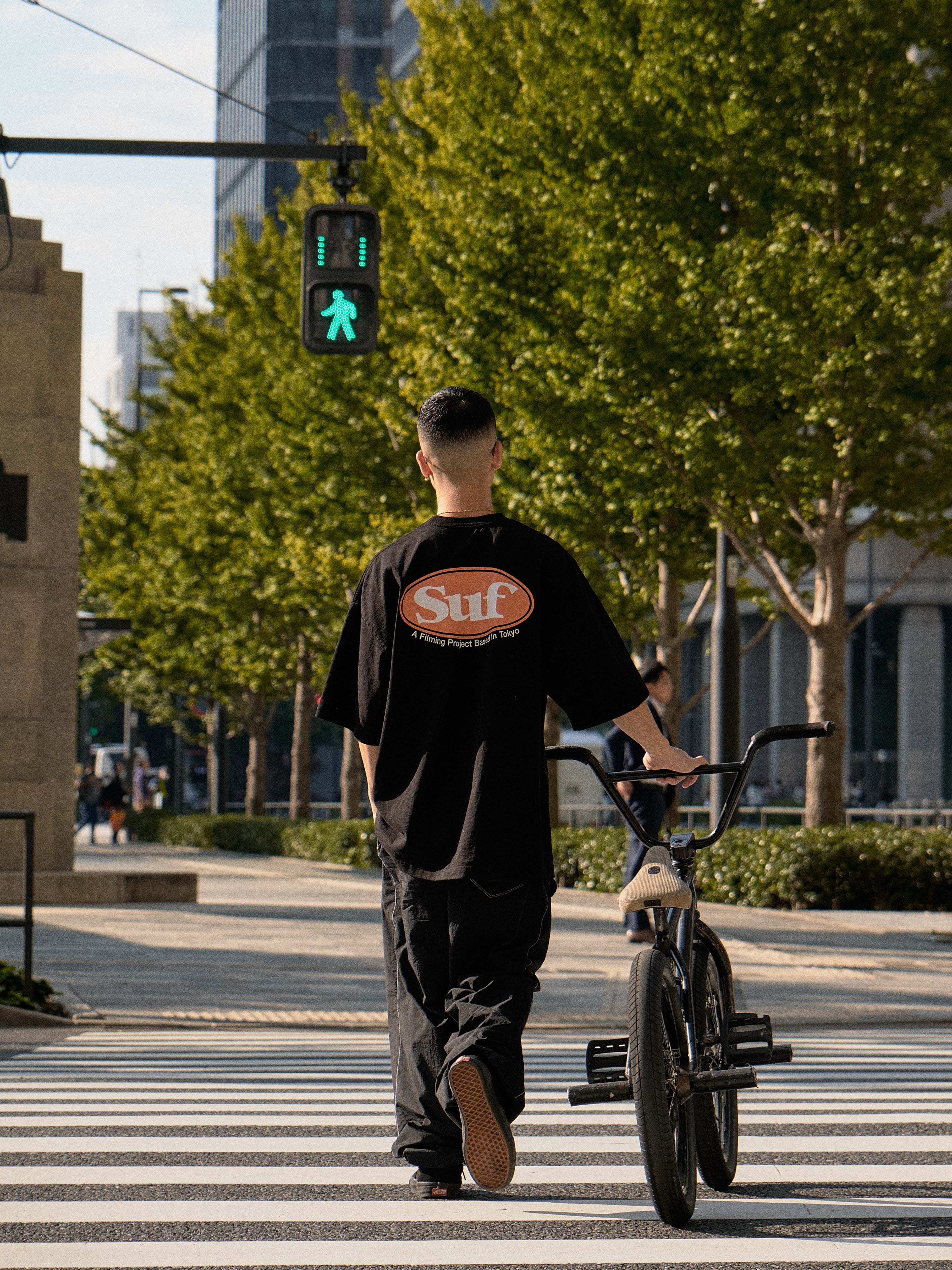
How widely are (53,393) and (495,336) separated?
466 cm

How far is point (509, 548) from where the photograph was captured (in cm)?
433

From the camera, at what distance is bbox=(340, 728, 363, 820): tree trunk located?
32312 mm

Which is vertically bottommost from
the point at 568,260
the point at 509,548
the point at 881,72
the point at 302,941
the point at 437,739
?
the point at 302,941

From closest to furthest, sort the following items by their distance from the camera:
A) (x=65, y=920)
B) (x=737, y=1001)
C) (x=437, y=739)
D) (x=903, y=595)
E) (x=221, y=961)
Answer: (x=437, y=739), (x=737, y=1001), (x=221, y=961), (x=65, y=920), (x=903, y=595)

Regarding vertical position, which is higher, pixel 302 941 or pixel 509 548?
pixel 509 548

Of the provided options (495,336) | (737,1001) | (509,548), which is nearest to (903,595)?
(495,336)

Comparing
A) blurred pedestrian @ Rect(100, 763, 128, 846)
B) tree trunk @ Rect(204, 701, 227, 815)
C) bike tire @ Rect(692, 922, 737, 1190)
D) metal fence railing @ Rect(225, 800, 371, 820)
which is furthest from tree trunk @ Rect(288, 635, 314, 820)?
bike tire @ Rect(692, 922, 737, 1190)

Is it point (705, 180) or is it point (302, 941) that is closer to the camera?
point (302, 941)

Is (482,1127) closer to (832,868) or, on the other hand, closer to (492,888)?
(492,888)

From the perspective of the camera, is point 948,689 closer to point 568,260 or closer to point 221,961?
point 568,260

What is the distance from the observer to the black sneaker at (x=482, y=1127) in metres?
3.90

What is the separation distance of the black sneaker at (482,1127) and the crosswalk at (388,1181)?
177 millimetres

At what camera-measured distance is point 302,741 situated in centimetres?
3500

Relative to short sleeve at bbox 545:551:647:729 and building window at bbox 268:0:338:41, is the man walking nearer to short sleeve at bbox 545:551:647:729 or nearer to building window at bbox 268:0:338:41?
short sleeve at bbox 545:551:647:729
